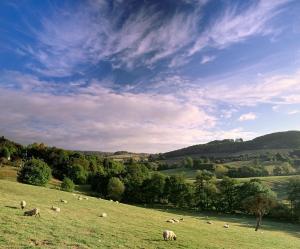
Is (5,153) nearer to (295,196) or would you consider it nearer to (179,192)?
(179,192)

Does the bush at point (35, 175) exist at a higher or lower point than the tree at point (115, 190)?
higher

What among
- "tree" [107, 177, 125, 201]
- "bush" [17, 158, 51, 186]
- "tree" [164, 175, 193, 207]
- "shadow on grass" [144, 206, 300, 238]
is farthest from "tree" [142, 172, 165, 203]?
"bush" [17, 158, 51, 186]

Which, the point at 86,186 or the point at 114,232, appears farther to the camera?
the point at 86,186

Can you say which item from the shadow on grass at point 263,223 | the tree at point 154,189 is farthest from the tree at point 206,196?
the tree at point 154,189

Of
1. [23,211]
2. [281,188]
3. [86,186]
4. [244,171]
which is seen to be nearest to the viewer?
[23,211]

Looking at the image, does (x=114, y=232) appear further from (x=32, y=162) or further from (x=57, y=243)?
(x=32, y=162)

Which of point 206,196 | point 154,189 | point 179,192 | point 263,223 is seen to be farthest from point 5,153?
point 263,223

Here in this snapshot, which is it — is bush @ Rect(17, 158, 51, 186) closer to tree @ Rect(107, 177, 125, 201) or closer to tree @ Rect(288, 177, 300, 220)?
tree @ Rect(107, 177, 125, 201)

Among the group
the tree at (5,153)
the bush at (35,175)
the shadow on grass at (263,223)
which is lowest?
the shadow on grass at (263,223)

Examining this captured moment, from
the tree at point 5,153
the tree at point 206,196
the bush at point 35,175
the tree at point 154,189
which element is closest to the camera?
the bush at point 35,175

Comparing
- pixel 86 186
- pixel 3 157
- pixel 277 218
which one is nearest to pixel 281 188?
pixel 277 218

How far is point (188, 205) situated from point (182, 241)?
8521cm

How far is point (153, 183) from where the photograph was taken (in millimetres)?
116500

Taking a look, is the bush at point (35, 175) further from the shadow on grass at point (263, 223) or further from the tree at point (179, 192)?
the shadow on grass at point (263, 223)
